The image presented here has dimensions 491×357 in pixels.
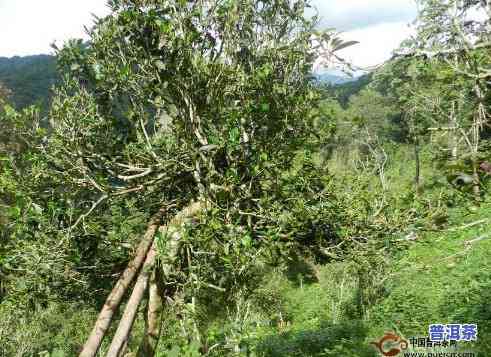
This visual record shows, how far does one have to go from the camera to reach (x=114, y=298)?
226 inches

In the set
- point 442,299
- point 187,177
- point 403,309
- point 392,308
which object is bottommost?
point 392,308

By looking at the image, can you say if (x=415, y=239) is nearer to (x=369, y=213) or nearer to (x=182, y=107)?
(x=369, y=213)

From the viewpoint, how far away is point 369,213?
6309 mm

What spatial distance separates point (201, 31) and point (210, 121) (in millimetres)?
1170

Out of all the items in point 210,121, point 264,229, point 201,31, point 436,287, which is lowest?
point 436,287

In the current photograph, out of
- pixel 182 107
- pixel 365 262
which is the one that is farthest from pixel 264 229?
pixel 182 107

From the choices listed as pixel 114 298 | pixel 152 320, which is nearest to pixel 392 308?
pixel 152 320

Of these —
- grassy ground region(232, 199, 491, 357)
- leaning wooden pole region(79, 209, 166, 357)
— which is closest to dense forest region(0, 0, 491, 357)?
leaning wooden pole region(79, 209, 166, 357)

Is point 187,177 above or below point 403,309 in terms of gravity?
above

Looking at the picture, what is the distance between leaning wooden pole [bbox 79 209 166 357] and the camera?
5.41m

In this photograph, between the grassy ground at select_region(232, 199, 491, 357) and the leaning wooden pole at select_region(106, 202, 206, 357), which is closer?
the leaning wooden pole at select_region(106, 202, 206, 357)

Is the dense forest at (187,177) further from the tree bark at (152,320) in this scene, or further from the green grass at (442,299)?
the green grass at (442,299)

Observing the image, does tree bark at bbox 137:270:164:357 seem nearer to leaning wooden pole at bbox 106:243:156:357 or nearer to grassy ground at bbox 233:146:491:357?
leaning wooden pole at bbox 106:243:156:357

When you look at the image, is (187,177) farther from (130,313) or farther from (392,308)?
(392,308)
